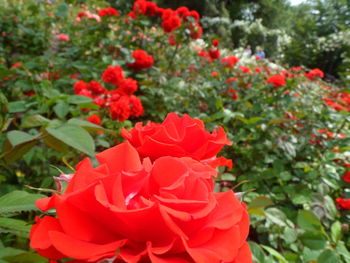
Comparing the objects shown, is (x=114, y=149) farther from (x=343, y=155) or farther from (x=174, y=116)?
(x=343, y=155)

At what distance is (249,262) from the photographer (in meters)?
0.30

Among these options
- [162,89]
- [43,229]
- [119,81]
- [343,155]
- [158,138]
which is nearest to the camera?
[43,229]

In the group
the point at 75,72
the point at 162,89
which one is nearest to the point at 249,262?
the point at 162,89

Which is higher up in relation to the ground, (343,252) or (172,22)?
(172,22)

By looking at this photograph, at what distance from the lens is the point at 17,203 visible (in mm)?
458

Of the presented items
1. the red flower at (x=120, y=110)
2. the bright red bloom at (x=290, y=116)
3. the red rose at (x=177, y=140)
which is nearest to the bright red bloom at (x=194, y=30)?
the bright red bloom at (x=290, y=116)

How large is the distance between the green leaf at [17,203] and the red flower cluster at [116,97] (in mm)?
816

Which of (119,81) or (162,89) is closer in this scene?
(119,81)

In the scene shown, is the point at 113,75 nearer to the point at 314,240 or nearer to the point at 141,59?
the point at 141,59

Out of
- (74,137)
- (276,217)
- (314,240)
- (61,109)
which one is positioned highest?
(74,137)

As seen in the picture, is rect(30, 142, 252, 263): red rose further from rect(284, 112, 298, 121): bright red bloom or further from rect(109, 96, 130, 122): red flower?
rect(284, 112, 298, 121): bright red bloom

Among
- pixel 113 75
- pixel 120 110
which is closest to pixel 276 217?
pixel 120 110

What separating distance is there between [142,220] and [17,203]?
284mm

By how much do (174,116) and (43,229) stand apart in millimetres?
273
